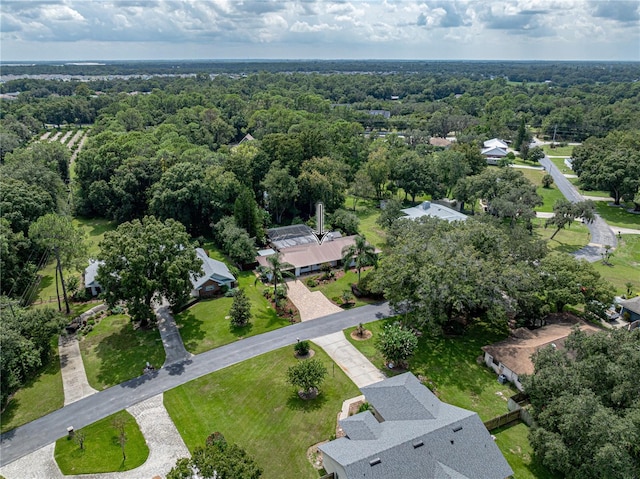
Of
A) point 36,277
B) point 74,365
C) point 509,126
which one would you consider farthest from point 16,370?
point 509,126

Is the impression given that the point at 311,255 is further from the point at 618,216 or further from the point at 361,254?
the point at 618,216

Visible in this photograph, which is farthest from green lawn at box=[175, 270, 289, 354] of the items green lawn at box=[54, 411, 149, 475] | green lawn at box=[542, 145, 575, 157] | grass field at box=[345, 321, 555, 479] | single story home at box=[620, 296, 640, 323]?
green lawn at box=[542, 145, 575, 157]

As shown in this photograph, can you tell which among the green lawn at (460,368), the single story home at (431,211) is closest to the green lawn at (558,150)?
the single story home at (431,211)

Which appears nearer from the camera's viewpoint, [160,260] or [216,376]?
[216,376]

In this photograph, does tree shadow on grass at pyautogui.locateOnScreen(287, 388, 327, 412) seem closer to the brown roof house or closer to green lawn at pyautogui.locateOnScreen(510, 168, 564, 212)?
the brown roof house

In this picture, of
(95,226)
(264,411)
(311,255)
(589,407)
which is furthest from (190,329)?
(95,226)

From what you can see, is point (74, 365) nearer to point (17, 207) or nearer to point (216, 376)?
point (216, 376)
